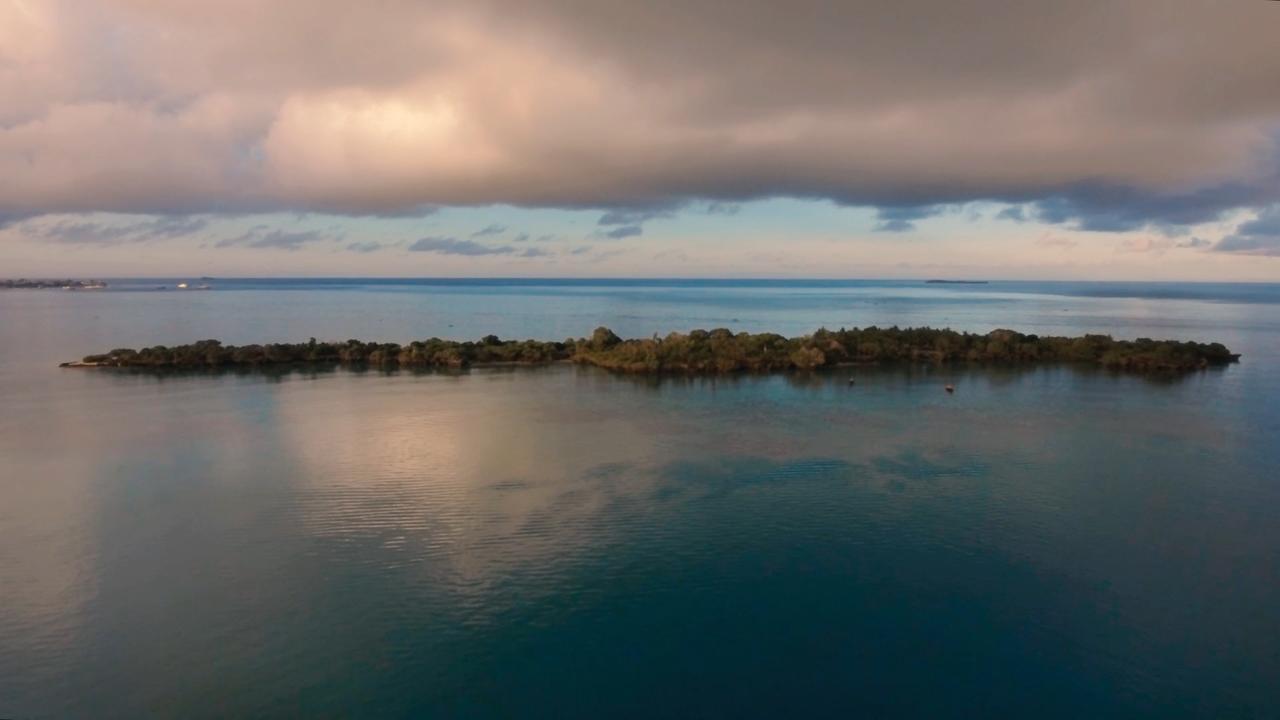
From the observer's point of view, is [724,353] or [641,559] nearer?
[641,559]

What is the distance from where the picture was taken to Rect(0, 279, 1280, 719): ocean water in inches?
378

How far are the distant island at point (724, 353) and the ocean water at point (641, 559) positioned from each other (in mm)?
6910

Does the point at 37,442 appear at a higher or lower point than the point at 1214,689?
higher

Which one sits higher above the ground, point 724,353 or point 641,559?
point 724,353

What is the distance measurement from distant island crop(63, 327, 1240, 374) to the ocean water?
6.91 m

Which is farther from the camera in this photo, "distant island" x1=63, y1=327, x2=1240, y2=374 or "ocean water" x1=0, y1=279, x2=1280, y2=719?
"distant island" x1=63, y1=327, x2=1240, y2=374

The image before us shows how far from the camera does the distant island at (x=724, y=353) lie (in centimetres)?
3175

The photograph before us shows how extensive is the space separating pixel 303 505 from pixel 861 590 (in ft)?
35.1

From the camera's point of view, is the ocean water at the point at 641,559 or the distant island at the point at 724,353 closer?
the ocean water at the point at 641,559

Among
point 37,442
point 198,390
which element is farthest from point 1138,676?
point 198,390

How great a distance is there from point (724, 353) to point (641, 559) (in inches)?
771

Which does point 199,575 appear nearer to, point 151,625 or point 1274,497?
point 151,625

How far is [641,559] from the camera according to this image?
12.8m

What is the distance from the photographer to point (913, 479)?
16.7 meters
